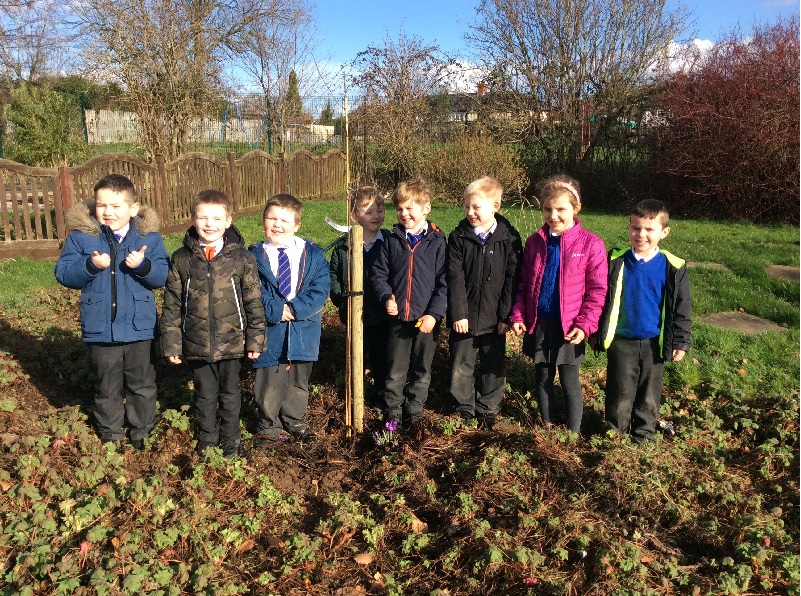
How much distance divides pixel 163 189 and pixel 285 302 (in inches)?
331

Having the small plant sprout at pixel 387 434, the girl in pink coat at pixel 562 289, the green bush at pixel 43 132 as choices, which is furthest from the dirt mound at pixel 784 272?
the green bush at pixel 43 132

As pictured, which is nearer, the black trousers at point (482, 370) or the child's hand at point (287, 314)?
the child's hand at point (287, 314)

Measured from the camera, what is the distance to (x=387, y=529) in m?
3.26

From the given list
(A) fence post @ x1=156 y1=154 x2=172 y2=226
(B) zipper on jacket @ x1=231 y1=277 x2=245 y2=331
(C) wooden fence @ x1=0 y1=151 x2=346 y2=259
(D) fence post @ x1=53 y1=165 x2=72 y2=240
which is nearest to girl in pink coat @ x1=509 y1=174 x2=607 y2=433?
(B) zipper on jacket @ x1=231 y1=277 x2=245 y2=331

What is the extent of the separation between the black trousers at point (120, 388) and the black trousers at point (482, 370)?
1963mm

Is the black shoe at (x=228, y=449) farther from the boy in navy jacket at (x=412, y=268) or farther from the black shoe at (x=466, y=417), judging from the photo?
the black shoe at (x=466, y=417)

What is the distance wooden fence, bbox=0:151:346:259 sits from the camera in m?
9.50

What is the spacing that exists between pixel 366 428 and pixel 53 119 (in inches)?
618

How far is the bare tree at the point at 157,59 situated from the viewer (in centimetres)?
1653

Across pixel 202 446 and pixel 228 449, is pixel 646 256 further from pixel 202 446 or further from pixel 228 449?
pixel 202 446

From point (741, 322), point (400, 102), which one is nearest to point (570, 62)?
point (400, 102)

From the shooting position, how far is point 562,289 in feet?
12.5

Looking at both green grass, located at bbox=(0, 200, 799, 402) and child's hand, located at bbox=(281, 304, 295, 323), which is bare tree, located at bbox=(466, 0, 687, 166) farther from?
child's hand, located at bbox=(281, 304, 295, 323)

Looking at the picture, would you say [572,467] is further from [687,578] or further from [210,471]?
[210,471]
